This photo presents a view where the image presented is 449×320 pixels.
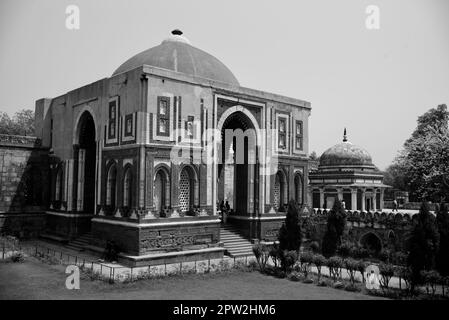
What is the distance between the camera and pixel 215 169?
20.4 metres

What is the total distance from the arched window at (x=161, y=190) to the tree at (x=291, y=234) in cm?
523

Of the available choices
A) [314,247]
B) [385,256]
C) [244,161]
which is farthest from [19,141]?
[385,256]

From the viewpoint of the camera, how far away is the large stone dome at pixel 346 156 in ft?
117

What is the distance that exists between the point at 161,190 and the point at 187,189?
1.57m

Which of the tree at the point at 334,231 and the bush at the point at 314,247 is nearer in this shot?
the tree at the point at 334,231

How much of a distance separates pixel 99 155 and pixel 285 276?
34.8 feet

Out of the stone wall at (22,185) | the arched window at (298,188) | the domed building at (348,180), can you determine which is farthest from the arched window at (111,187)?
the domed building at (348,180)

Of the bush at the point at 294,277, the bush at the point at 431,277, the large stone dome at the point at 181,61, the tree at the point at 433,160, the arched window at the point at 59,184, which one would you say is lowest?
the bush at the point at 294,277

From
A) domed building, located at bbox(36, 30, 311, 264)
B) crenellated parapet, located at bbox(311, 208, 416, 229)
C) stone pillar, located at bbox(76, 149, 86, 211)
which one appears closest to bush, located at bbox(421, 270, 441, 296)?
crenellated parapet, located at bbox(311, 208, 416, 229)

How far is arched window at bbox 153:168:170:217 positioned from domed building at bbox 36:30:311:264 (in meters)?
0.04

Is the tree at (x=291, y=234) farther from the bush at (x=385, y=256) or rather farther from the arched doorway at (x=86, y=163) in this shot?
the arched doorway at (x=86, y=163)

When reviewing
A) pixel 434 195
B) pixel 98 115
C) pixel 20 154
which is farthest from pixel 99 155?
pixel 434 195
